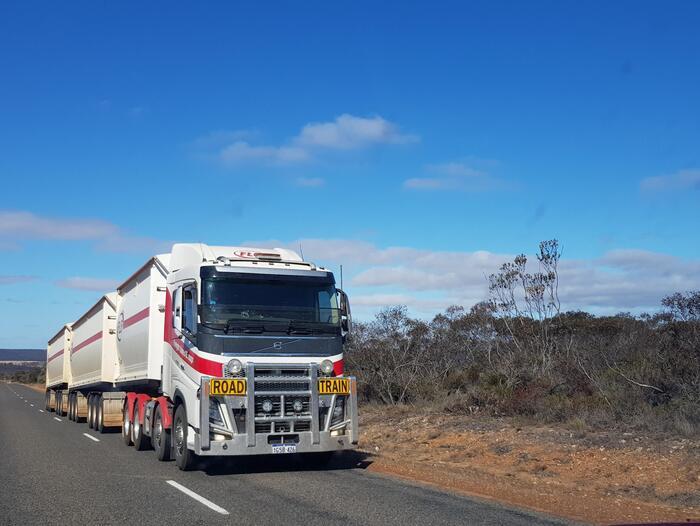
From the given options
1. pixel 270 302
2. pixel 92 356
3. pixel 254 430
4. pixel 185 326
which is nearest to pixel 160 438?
pixel 185 326

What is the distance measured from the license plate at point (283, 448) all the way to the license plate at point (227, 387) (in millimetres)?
1009

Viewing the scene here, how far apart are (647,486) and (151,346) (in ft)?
32.0

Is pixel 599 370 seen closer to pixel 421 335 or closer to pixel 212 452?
pixel 421 335

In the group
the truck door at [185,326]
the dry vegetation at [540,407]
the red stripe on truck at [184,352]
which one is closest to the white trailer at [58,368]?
the dry vegetation at [540,407]

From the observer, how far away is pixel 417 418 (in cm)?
2108

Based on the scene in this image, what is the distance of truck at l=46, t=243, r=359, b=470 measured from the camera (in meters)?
12.1

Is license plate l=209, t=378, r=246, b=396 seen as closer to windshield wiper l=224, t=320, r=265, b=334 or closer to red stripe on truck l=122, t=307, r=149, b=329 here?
windshield wiper l=224, t=320, r=265, b=334

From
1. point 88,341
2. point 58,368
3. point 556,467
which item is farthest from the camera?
point 58,368

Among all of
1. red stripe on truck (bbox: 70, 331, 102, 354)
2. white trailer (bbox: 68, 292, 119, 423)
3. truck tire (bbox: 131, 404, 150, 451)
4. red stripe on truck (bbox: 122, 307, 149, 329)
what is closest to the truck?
red stripe on truck (bbox: 122, 307, 149, 329)

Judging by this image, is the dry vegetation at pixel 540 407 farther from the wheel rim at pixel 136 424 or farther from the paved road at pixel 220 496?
the wheel rim at pixel 136 424

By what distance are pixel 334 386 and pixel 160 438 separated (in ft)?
13.5

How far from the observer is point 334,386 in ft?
42.2

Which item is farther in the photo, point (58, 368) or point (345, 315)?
point (58, 368)

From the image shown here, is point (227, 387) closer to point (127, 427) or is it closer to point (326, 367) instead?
point (326, 367)
